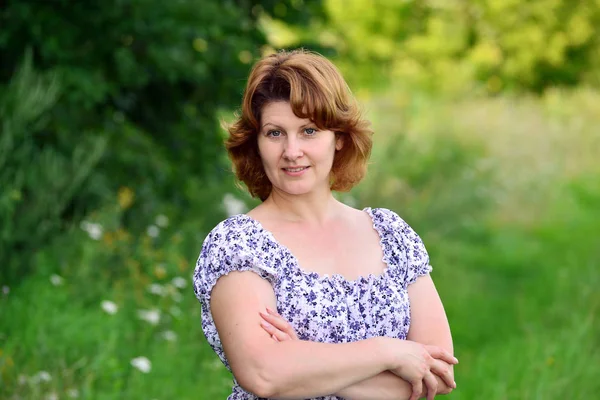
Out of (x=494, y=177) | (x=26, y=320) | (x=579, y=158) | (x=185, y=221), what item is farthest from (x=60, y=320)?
(x=579, y=158)

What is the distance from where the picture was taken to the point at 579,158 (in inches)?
592

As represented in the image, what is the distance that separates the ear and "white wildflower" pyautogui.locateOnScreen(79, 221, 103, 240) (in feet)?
10.0

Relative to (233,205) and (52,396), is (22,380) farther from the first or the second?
(233,205)

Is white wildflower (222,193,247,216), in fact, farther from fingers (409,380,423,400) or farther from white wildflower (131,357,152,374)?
fingers (409,380,423,400)

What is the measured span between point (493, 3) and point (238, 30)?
1981 centimetres

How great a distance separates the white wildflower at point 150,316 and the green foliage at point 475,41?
19313mm

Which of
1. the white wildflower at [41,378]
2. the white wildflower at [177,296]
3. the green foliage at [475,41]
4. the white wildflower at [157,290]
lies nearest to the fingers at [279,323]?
the white wildflower at [41,378]

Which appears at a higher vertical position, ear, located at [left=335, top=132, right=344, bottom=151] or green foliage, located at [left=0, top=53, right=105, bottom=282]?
green foliage, located at [left=0, top=53, right=105, bottom=282]

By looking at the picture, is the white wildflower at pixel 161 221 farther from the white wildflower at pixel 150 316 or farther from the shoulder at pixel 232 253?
the shoulder at pixel 232 253

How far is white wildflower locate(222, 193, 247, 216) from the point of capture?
681 centimetres

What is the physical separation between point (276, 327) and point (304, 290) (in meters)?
0.14

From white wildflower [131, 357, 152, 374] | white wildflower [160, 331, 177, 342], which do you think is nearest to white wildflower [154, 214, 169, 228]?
white wildflower [160, 331, 177, 342]

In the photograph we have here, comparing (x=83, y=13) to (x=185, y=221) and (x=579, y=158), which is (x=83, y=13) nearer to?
(x=185, y=221)

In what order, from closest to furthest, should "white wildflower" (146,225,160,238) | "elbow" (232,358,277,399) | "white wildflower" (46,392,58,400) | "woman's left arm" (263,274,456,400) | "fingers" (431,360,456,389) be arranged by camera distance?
"elbow" (232,358,277,399) → "woman's left arm" (263,274,456,400) → "fingers" (431,360,456,389) → "white wildflower" (46,392,58,400) → "white wildflower" (146,225,160,238)
